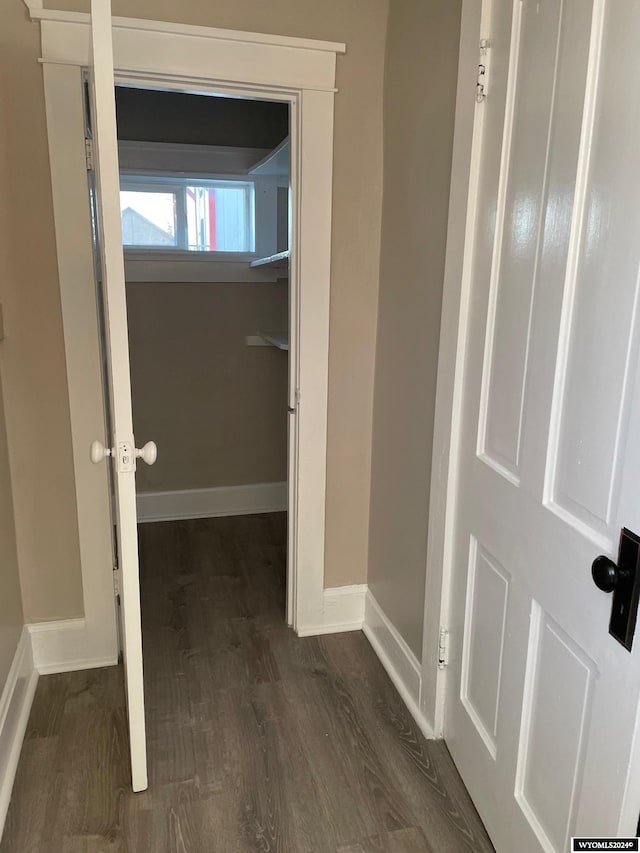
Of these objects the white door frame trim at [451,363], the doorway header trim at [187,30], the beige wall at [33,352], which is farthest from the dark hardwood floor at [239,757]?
the doorway header trim at [187,30]

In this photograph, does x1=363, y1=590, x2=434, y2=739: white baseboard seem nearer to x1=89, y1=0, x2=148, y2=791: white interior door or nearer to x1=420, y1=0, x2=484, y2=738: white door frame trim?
x1=420, y1=0, x2=484, y2=738: white door frame trim

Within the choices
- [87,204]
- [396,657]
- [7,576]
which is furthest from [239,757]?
[87,204]

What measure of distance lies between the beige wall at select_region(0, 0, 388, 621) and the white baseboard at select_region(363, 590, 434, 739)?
1.37 feet

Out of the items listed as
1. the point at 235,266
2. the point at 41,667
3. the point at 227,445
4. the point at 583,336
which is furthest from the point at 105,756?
the point at 235,266

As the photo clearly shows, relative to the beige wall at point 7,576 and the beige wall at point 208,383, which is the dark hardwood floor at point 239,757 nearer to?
the beige wall at point 7,576

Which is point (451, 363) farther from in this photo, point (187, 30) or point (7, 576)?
point (7, 576)

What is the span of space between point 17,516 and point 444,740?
160 centimetres

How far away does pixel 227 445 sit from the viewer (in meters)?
3.81

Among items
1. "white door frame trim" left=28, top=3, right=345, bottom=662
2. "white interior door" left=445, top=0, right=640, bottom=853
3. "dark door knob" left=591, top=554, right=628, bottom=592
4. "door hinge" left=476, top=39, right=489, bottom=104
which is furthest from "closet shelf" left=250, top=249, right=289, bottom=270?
"dark door knob" left=591, top=554, right=628, bottom=592

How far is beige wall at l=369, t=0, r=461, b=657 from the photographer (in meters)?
1.88

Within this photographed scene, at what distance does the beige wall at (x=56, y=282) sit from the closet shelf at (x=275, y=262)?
1.56ft

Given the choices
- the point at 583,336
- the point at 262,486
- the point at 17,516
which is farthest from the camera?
the point at 262,486

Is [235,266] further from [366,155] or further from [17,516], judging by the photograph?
[17,516]

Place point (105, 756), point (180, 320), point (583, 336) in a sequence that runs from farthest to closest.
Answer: point (180, 320) < point (105, 756) < point (583, 336)
